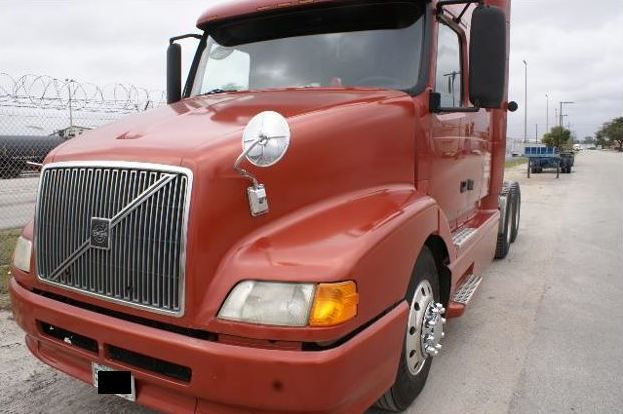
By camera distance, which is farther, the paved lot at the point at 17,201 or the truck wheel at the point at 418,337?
the paved lot at the point at 17,201

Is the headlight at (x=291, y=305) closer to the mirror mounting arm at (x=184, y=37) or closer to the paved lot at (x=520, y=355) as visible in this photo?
the paved lot at (x=520, y=355)

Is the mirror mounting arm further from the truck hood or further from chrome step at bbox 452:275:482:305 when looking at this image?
chrome step at bbox 452:275:482:305

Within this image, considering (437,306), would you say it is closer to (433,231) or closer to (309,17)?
(433,231)

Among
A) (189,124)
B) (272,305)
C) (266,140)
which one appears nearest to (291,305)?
(272,305)

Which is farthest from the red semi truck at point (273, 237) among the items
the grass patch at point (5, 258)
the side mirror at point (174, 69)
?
the grass patch at point (5, 258)

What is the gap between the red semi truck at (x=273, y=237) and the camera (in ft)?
7.34

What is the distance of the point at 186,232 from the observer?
2.32 metres

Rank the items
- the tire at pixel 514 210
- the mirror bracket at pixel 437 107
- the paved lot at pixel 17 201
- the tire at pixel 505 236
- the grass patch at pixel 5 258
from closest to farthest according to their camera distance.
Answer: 1. the mirror bracket at pixel 437 107
2. the grass patch at pixel 5 258
3. the tire at pixel 505 236
4. the tire at pixel 514 210
5. the paved lot at pixel 17 201

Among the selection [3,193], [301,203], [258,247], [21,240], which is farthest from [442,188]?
[3,193]

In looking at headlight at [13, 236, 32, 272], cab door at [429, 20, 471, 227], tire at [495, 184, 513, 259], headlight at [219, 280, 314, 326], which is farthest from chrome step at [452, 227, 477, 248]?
headlight at [13, 236, 32, 272]

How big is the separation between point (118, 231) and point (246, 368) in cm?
88

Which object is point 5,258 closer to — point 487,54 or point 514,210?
point 487,54

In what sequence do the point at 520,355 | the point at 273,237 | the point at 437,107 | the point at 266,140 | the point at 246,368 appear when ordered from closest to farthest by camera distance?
the point at 246,368, the point at 266,140, the point at 273,237, the point at 437,107, the point at 520,355

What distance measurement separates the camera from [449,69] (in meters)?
4.13
